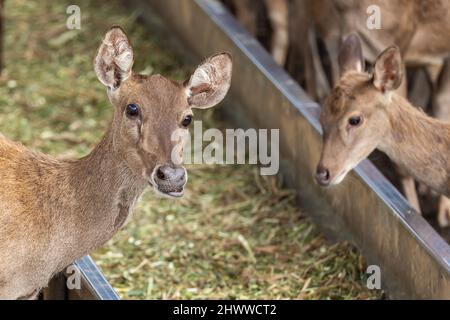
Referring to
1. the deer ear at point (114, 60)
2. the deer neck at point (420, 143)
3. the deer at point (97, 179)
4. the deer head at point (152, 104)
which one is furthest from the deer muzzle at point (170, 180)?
the deer neck at point (420, 143)

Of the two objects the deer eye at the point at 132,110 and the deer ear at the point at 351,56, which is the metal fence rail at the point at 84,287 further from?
the deer ear at the point at 351,56

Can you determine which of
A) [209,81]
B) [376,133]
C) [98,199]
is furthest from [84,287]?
[376,133]

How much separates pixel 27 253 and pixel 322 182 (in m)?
2.20

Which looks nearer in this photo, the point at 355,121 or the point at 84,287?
the point at 84,287

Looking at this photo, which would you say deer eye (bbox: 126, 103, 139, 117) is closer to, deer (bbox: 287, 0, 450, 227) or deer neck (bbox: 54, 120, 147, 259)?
deer neck (bbox: 54, 120, 147, 259)

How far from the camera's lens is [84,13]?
12.5 m

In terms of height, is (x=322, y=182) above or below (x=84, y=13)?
below

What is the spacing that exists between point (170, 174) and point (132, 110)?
0.43 meters

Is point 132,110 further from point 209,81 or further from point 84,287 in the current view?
point 84,287

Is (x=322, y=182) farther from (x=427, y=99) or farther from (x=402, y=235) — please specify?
(x=427, y=99)

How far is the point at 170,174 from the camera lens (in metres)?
6.29

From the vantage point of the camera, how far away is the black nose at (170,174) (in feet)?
20.6
